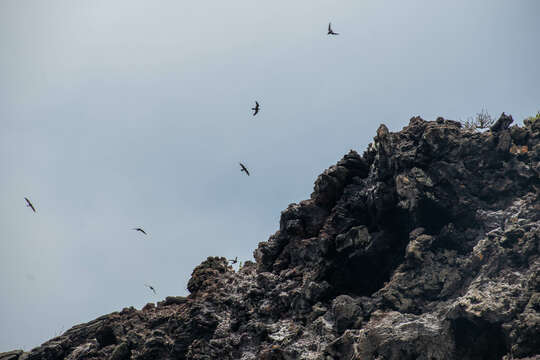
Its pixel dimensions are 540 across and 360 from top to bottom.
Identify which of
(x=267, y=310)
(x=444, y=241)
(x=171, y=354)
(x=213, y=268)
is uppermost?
(x=213, y=268)

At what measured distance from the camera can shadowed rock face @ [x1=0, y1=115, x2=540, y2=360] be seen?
1784 cm

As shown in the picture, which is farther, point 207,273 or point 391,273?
point 207,273

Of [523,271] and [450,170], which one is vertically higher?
[450,170]

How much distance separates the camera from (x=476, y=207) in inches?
940

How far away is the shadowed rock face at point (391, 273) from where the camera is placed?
58.5 feet

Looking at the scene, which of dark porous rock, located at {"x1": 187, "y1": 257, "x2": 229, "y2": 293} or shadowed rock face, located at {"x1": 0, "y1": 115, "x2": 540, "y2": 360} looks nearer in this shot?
shadowed rock face, located at {"x1": 0, "y1": 115, "x2": 540, "y2": 360}

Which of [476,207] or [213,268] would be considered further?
[213,268]

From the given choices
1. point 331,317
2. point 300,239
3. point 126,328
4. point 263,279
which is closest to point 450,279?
point 331,317

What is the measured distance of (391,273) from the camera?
80.0 ft

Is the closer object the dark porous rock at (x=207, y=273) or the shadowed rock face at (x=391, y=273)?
the shadowed rock face at (x=391, y=273)

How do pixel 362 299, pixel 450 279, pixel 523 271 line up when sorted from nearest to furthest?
1. pixel 523 271
2. pixel 450 279
3. pixel 362 299

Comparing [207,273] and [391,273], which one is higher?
[207,273]

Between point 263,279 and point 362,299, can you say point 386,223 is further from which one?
point 263,279

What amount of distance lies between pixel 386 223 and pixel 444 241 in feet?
13.8
